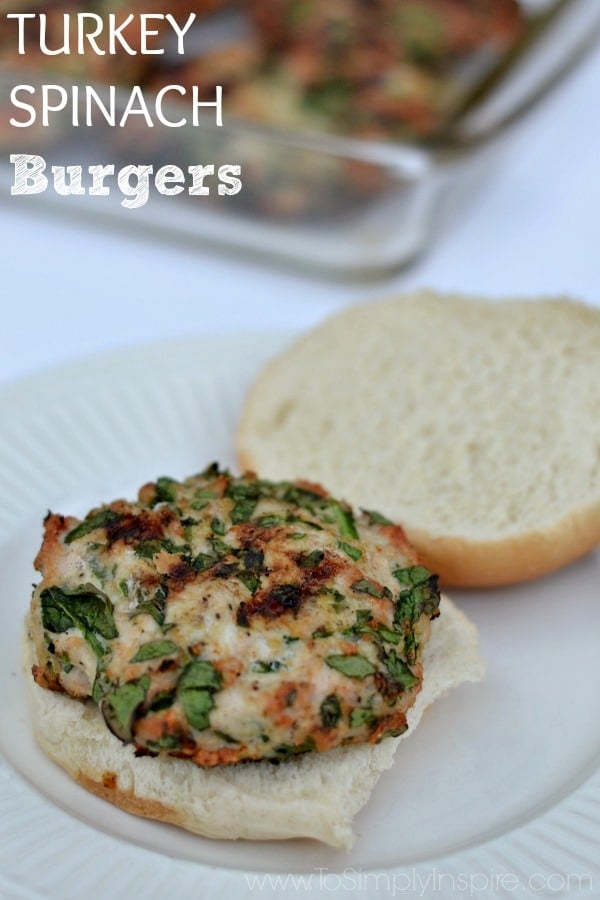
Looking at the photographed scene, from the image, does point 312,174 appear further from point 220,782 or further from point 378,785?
point 220,782

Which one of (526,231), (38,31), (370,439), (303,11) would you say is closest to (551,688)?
(370,439)

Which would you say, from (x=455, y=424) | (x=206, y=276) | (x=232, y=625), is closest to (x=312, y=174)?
(x=206, y=276)

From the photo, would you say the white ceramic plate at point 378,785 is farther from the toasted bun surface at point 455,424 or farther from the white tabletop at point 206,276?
the white tabletop at point 206,276

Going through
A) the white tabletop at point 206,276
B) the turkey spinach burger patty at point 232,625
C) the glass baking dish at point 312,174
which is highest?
the glass baking dish at point 312,174

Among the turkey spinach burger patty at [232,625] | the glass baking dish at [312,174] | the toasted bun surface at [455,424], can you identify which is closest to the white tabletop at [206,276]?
the glass baking dish at [312,174]

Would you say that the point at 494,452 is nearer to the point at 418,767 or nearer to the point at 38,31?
the point at 418,767

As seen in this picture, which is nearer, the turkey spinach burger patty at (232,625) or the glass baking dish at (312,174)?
the turkey spinach burger patty at (232,625)
